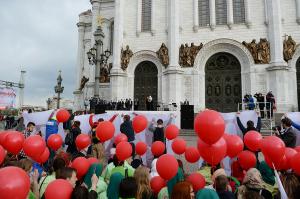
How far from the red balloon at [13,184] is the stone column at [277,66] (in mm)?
21211

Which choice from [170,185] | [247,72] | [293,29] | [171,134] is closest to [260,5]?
[293,29]

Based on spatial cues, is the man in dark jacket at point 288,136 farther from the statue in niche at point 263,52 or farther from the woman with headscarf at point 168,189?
the statue in niche at point 263,52

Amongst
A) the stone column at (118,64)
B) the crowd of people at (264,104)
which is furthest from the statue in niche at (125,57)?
the crowd of people at (264,104)

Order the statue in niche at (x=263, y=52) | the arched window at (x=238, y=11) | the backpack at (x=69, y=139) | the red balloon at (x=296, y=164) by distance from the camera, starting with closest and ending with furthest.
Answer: the red balloon at (x=296, y=164) < the backpack at (x=69, y=139) < the statue in niche at (x=263, y=52) < the arched window at (x=238, y=11)

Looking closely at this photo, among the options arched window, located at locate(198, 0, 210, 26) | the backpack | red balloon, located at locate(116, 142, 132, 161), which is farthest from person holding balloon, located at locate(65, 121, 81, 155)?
arched window, located at locate(198, 0, 210, 26)

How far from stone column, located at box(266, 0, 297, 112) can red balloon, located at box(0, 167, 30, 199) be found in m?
21.2

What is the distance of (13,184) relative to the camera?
2.64m

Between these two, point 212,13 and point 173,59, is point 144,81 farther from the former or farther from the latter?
point 212,13

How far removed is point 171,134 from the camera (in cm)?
834

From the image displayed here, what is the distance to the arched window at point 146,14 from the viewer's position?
1017 inches

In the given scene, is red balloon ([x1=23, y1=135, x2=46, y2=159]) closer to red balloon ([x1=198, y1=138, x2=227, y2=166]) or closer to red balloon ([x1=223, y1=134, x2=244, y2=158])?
red balloon ([x1=198, y1=138, x2=227, y2=166])

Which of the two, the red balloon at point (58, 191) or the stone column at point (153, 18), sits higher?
the stone column at point (153, 18)

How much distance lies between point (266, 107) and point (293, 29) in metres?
7.53

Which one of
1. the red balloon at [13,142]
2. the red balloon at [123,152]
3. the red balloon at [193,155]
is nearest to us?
the red balloon at [123,152]
